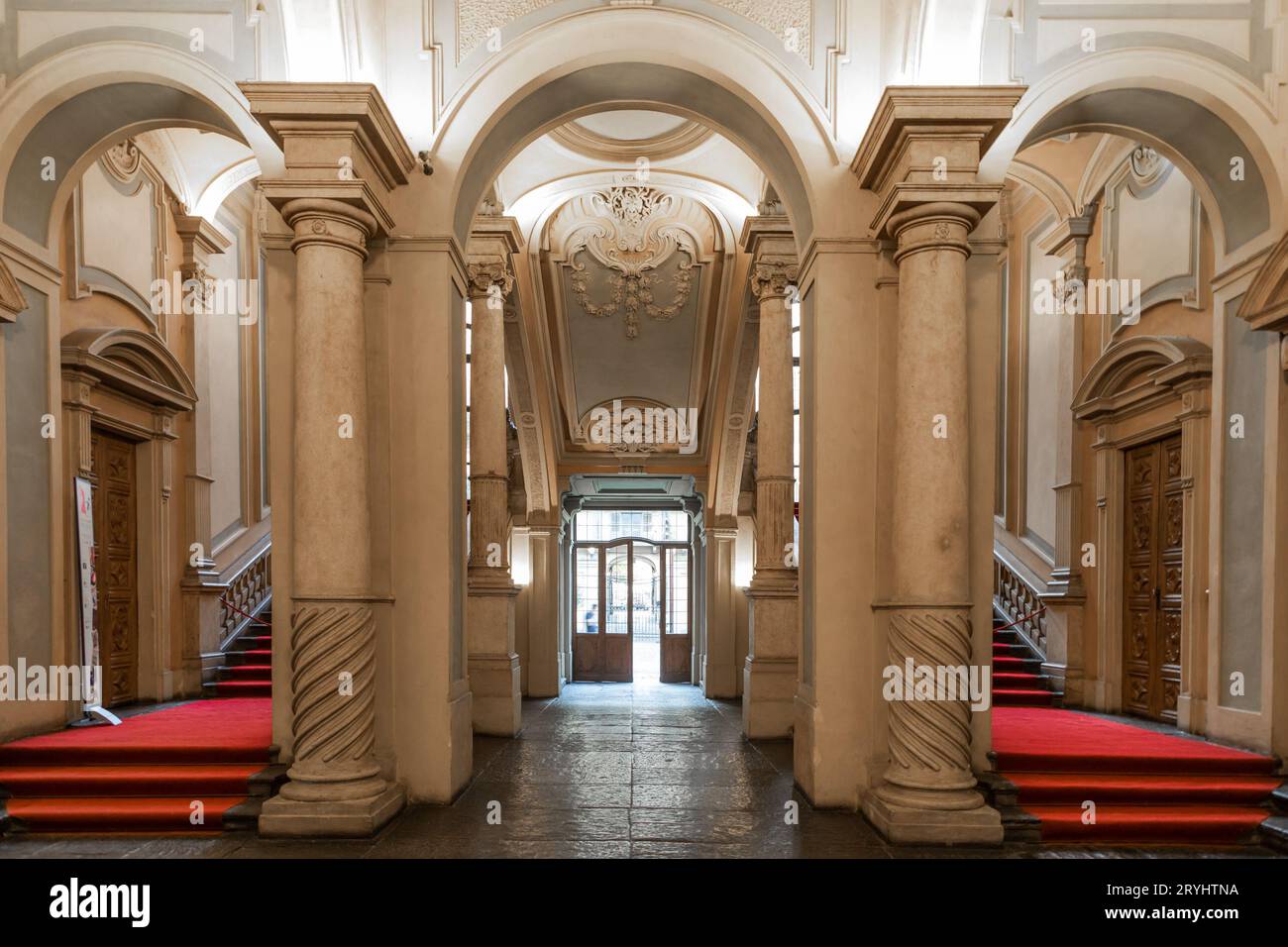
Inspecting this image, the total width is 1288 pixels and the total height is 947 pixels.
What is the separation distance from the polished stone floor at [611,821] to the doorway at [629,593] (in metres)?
9.50

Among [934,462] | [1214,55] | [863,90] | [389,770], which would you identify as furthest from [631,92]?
[389,770]

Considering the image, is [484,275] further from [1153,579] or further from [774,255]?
[1153,579]

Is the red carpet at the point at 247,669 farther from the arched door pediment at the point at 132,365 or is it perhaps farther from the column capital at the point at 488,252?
the column capital at the point at 488,252

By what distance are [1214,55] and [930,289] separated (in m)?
2.97

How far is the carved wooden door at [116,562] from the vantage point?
8.52 meters

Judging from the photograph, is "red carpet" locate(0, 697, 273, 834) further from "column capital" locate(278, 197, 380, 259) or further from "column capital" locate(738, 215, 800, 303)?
"column capital" locate(738, 215, 800, 303)

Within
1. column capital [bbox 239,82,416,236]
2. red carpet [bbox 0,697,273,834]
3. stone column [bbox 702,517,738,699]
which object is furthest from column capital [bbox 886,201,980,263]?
stone column [bbox 702,517,738,699]

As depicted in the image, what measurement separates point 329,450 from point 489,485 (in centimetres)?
461

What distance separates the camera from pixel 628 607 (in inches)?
703

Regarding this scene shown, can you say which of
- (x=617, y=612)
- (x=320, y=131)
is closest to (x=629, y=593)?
(x=617, y=612)

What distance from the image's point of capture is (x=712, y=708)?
11312mm

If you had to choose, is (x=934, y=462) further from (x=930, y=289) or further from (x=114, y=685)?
(x=114, y=685)

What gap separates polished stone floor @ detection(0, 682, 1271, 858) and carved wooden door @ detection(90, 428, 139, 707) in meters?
3.69

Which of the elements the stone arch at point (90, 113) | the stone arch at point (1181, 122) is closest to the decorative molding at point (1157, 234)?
the stone arch at point (1181, 122)
